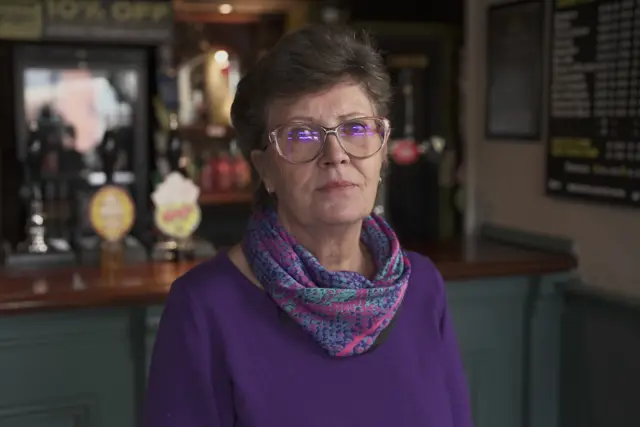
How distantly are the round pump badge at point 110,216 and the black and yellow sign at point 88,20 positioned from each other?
1.58m

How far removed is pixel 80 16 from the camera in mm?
3541

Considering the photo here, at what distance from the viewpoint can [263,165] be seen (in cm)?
138

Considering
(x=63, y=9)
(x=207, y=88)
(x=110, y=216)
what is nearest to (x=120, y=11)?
(x=63, y=9)

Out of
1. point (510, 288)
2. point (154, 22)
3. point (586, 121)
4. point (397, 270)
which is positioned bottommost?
point (510, 288)

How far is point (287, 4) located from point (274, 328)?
11.4 feet

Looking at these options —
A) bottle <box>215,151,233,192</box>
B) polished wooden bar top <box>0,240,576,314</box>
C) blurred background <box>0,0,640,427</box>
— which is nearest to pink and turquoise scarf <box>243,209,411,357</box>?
blurred background <box>0,0,640,427</box>

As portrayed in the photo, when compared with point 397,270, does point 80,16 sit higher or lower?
higher

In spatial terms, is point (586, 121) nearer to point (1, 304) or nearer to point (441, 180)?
point (1, 304)

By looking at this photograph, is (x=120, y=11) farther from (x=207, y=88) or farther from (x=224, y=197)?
(x=224, y=197)

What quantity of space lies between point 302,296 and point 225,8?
3.49 m

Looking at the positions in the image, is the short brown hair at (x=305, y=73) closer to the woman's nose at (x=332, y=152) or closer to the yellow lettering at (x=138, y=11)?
the woman's nose at (x=332, y=152)

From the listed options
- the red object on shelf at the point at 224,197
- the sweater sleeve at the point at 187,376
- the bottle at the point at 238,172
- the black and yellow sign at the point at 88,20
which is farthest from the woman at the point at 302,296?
the bottle at the point at 238,172

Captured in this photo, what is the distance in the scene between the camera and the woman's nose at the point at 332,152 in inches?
50.3

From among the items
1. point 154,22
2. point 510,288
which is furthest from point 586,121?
point 154,22
